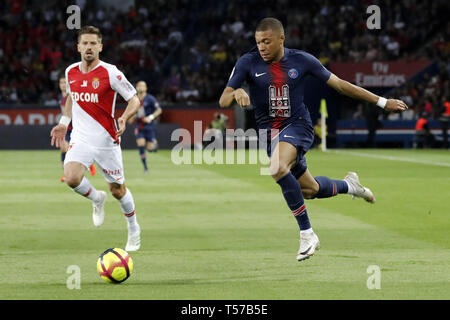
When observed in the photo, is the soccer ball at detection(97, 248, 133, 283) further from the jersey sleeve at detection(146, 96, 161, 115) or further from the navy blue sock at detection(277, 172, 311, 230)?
the jersey sleeve at detection(146, 96, 161, 115)

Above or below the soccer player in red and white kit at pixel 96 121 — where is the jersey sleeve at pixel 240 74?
above

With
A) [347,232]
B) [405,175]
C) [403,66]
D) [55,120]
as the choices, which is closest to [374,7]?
[403,66]

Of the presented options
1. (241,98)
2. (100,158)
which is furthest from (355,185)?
(100,158)

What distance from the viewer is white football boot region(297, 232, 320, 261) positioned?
8.24 metres

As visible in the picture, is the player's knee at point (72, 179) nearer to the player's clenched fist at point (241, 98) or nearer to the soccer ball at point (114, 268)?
the soccer ball at point (114, 268)

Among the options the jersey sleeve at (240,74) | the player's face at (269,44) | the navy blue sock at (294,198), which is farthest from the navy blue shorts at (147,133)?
the navy blue sock at (294,198)

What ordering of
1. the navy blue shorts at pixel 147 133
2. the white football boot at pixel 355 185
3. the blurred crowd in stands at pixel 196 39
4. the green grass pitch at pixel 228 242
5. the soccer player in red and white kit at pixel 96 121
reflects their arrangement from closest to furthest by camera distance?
the green grass pitch at pixel 228 242, the soccer player in red and white kit at pixel 96 121, the white football boot at pixel 355 185, the navy blue shorts at pixel 147 133, the blurred crowd in stands at pixel 196 39

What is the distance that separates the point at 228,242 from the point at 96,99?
7.32 feet

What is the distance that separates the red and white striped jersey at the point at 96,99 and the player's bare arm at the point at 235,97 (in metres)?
1.66

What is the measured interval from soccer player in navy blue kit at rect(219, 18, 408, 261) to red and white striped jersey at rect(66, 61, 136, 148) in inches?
57.9

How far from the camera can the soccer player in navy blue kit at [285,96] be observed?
8.64m

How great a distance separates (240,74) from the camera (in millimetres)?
8719

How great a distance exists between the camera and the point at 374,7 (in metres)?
39.7

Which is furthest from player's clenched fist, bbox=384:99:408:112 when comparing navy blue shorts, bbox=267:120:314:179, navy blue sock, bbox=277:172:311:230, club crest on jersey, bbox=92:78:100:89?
club crest on jersey, bbox=92:78:100:89
